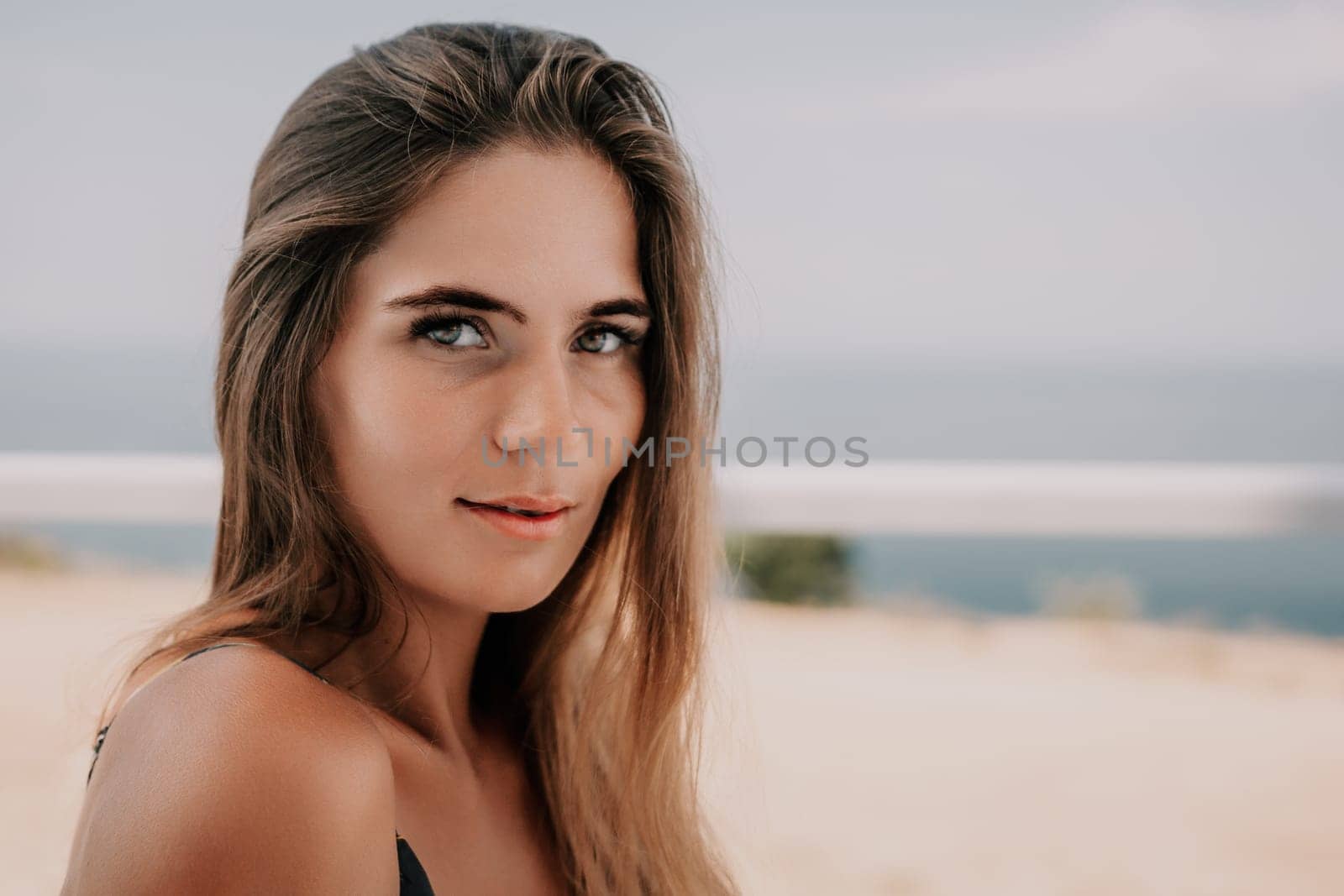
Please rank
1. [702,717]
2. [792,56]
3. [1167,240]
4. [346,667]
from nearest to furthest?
[346,667], [702,717], [792,56], [1167,240]

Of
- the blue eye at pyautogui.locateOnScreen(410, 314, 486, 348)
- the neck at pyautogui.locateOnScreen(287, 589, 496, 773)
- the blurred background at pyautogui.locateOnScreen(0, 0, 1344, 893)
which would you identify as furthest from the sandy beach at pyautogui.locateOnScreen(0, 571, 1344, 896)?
the blue eye at pyautogui.locateOnScreen(410, 314, 486, 348)

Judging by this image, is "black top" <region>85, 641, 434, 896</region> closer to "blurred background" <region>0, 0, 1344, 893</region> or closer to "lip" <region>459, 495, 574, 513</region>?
"lip" <region>459, 495, 574, 513</region>

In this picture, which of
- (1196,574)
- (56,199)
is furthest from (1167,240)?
(56,199)

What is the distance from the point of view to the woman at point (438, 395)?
103 cm

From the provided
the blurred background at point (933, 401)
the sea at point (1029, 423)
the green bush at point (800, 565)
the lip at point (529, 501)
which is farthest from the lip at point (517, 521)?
the sea at point (1029, 423)

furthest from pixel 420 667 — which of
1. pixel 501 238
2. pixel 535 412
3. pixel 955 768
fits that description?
pixel 955 768

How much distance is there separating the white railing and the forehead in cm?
170

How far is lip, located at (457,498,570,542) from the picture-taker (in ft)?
3.45

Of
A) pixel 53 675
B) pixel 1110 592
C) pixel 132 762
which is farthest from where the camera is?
pixel 1110 592

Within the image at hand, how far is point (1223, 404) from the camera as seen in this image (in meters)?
38.3

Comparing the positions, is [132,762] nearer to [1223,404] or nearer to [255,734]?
[255,734]

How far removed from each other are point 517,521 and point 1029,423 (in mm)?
37294

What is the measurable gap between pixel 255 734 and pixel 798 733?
132 inches

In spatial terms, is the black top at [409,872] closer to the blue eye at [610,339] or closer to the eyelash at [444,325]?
the eyelash at [444,325]
